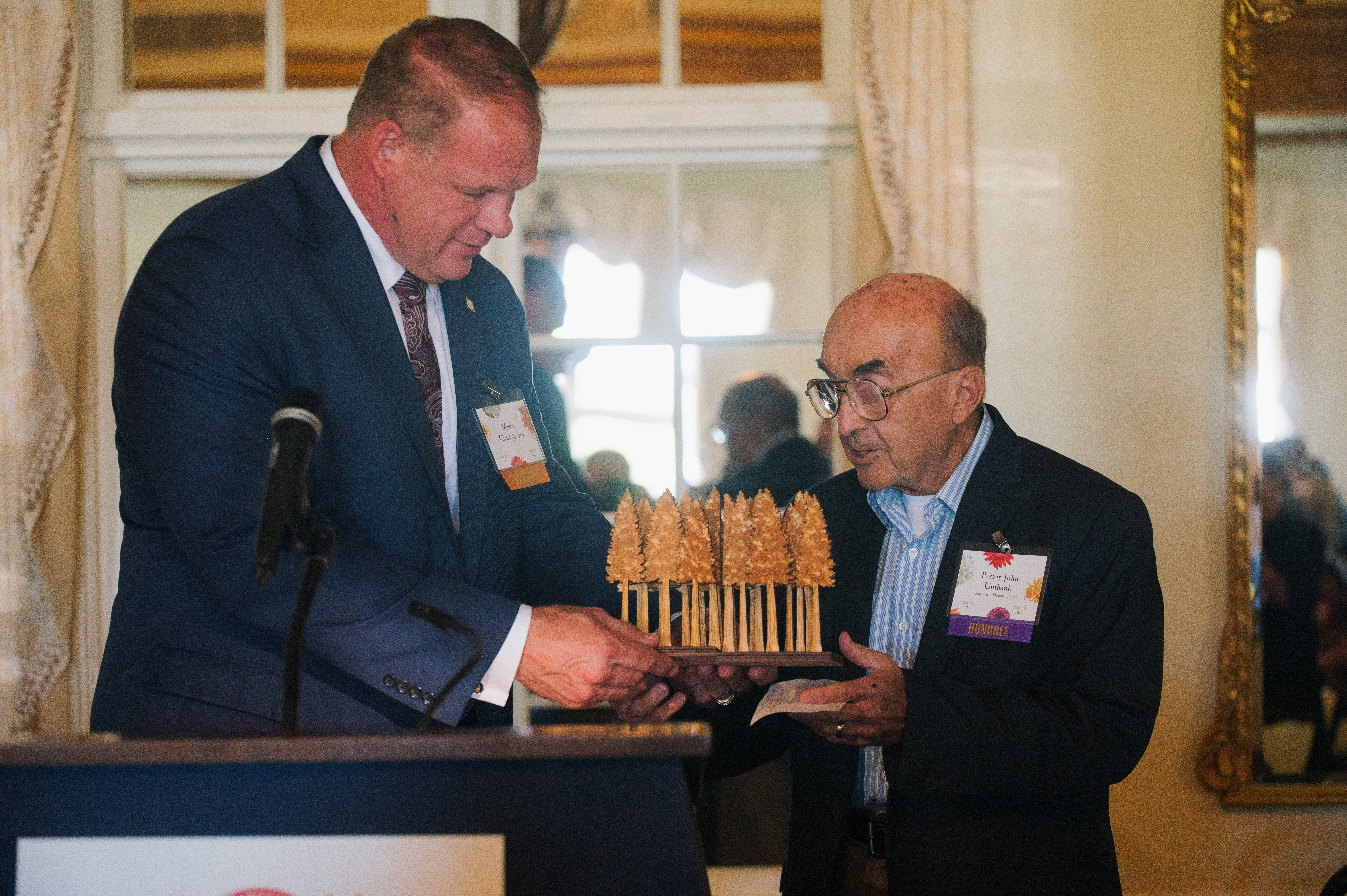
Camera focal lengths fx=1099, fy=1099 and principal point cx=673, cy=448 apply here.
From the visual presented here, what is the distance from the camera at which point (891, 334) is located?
7.79ft

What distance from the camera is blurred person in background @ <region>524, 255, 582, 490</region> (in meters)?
3.83

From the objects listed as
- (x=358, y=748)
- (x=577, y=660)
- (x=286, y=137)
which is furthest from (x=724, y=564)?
(x=286, y=137)

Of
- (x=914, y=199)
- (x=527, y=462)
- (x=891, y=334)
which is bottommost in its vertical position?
(x=527, y=462)

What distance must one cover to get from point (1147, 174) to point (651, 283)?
1.68 m

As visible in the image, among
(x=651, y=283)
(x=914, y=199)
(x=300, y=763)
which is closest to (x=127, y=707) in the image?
(x=300, y=763)

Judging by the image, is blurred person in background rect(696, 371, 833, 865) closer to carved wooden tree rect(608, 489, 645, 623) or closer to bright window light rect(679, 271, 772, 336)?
bright window light rect(679, 271, 772, 336)

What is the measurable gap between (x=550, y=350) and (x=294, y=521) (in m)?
2.56

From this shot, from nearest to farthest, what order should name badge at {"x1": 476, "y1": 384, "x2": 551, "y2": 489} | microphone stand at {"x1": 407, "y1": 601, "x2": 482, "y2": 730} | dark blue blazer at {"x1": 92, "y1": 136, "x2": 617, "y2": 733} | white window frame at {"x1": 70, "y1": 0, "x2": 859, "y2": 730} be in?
microphone stand at {"x1": 407, "y1": 601, "x2": 482, "y2": 730} → dark blue blazer at {"x1": 92, "y1": 136, "x2": 617, "y2": 733} → name badge at {"x1": 476, "y1": 384, "x2": 551, "y2": 489} → white window frame at {"x1": 70, "y1": 0, "x2": 859, "y2": 730}

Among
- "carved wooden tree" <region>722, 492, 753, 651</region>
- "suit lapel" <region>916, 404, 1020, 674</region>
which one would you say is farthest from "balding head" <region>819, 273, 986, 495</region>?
"carved wooden tree" <region>722, 492, 753, 651</region>

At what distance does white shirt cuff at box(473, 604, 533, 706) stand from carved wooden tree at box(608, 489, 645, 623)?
1.20ft

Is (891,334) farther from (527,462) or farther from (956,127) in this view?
(956,127)

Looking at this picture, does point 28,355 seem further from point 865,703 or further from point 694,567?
point 865,703

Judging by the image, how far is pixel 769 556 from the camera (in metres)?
2.16

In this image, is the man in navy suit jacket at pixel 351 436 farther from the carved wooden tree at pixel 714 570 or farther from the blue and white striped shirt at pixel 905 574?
the blue and white striped shirt at pixel 905 574
